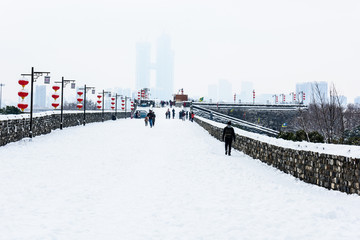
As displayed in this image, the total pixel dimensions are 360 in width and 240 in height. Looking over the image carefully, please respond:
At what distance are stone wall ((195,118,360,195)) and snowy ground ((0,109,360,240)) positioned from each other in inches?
9.7

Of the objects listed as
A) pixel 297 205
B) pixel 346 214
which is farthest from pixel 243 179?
pixel 346 214

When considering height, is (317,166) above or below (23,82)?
below

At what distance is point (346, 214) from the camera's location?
6562mm

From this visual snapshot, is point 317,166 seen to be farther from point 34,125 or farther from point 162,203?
point 34,125

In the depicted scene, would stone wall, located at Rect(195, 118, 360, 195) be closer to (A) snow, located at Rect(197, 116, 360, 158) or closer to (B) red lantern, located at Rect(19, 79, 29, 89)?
(A) snow, located at Rect(197, 116, 360, 158)

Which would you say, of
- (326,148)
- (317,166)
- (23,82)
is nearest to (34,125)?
(23,82)

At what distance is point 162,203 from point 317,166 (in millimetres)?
4478

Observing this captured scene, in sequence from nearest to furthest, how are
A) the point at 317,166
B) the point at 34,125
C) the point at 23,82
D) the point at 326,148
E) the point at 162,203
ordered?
the point at 162,203
the point at 326,148
the point at 317,166
the point at 23,82
the point at 34,125

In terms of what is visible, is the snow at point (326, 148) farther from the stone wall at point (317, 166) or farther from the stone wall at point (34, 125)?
the stone wall at point (34, 125)

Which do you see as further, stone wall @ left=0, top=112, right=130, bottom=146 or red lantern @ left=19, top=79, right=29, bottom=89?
red lantern @ left=19, top=79, right=29, bottom=89

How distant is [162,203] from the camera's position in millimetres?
7207

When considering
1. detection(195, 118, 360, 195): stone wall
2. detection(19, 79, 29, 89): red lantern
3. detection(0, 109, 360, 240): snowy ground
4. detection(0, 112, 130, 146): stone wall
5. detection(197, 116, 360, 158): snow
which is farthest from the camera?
detection(19, 79, 29, 89): red lantern

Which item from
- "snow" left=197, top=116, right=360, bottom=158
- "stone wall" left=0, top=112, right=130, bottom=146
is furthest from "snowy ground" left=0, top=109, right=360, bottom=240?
"stone wall" left=0, top=112, right=130, bottom=146

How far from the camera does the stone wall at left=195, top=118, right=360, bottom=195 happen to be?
309 inches
